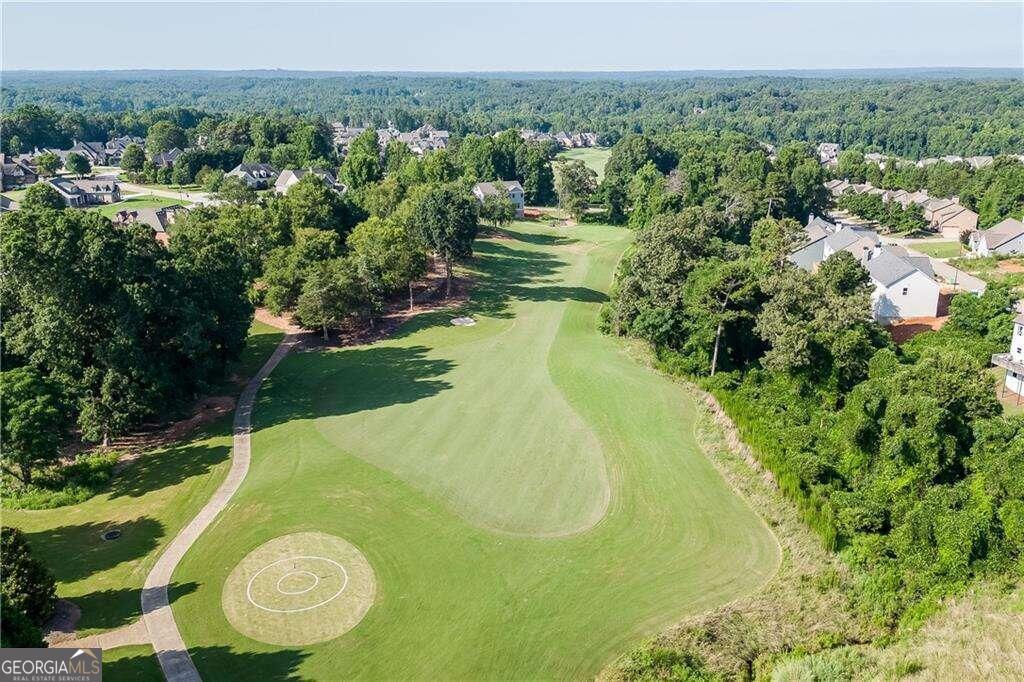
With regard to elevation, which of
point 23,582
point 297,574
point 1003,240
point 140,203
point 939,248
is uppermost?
point 140,203

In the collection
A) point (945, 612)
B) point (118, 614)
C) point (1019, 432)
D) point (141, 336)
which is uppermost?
point (141, 336)

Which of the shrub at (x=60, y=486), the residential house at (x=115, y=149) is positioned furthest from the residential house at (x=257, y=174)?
the shrub at (x=60, y=486)

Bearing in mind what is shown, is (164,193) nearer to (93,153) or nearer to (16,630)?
(93,153)

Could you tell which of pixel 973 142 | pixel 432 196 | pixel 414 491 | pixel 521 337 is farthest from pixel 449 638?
pixel 973 142

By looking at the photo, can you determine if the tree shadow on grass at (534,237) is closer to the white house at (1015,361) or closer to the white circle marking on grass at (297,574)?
the white house at (1015,361)

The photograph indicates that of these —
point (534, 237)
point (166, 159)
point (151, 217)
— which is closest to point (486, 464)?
point (534, 237)

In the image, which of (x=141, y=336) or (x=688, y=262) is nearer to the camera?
(x=141, y=336)

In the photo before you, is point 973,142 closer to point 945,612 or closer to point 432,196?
point 432,196

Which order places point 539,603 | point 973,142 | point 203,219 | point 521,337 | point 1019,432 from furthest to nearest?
point 973,142
point 203,219
point 521,337
point 1019,432
point 539,603
